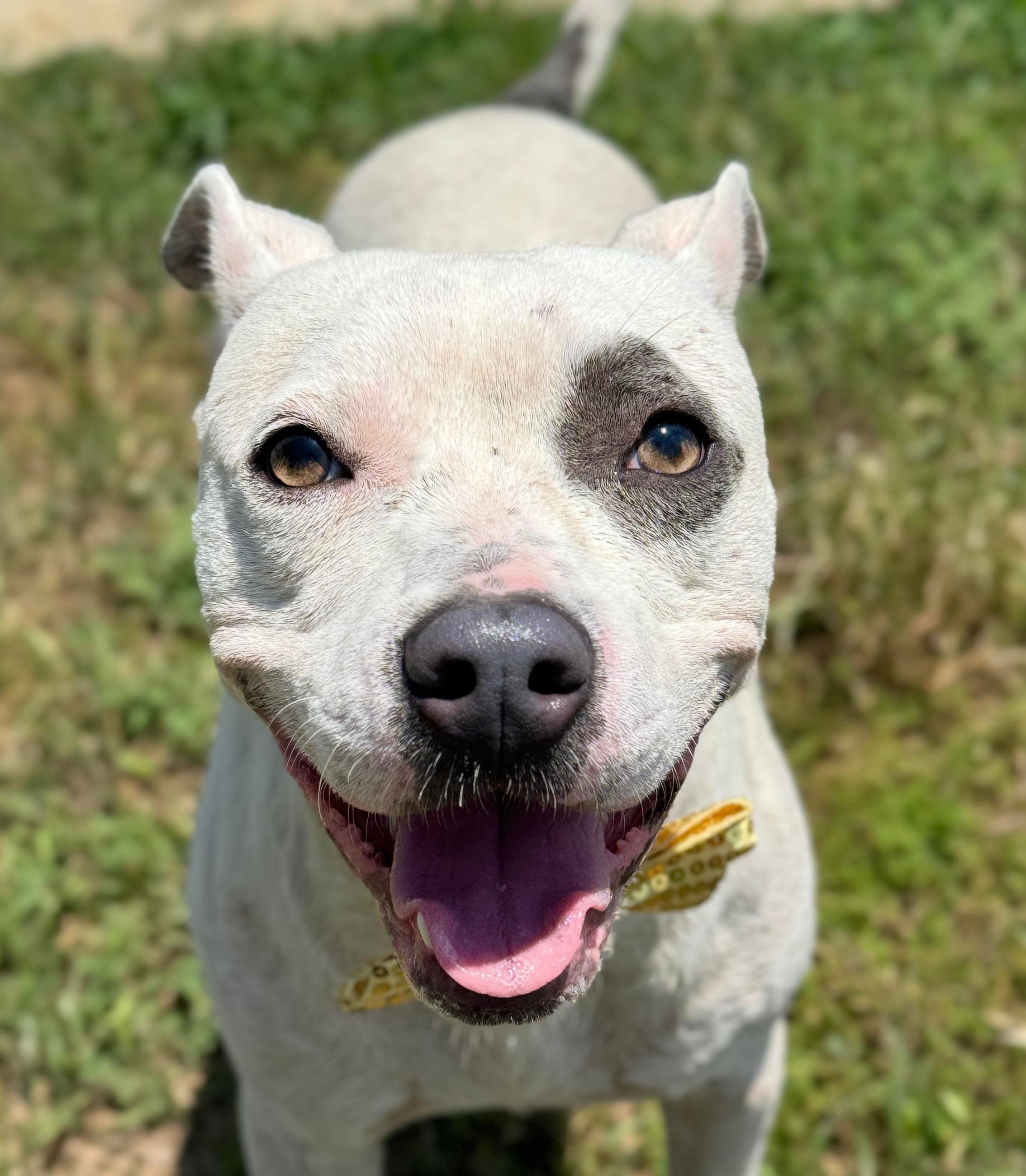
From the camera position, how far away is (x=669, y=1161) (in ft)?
11.4

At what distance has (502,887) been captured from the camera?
7.33 ft

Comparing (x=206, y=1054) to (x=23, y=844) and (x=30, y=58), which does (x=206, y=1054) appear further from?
(x=30, y=58)

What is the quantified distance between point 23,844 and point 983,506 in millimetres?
3201

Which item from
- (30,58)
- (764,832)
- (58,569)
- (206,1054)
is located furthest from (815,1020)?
(30,58)

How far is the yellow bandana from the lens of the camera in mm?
2561

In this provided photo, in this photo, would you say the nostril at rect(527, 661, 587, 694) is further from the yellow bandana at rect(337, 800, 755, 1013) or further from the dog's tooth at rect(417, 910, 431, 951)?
the yellow bandana at rect(337, 800, 755, 1013)

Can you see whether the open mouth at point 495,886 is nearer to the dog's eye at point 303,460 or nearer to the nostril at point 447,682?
the nostril at point 447,682

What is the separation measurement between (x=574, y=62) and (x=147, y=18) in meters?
3.20

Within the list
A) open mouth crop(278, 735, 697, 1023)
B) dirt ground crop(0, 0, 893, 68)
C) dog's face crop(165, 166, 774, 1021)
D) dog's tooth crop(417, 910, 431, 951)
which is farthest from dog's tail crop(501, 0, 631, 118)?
dog's tooth crop(417, 910, 431, 951)

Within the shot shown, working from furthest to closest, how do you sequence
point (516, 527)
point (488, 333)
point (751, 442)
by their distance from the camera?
point (751, 442)
point (488, 333)
point (516, 527)

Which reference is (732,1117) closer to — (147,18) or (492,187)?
(492,187)

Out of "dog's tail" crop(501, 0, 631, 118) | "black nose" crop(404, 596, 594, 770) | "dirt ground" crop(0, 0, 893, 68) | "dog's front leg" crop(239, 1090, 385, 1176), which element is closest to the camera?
"black nose" crop(404, 596, 594, 770)

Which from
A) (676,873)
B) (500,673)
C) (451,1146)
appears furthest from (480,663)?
(451,1146)

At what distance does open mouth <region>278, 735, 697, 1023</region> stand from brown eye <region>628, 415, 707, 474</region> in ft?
1.57
